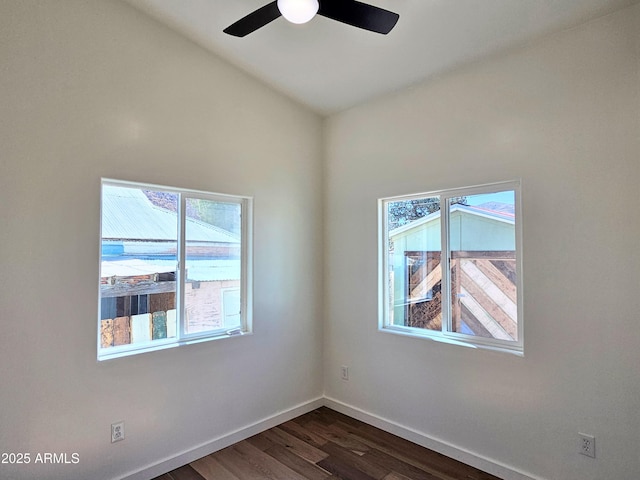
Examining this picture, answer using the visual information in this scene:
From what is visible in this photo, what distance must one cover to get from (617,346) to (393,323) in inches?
61.5

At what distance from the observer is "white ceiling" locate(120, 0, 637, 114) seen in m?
2.11

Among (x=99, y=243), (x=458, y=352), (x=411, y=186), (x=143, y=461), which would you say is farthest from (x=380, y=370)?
(x=99, y=243)

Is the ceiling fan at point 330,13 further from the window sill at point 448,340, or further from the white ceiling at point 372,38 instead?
the window sill at point 448,340

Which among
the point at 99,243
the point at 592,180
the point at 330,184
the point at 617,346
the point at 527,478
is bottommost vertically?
the point at 527,478

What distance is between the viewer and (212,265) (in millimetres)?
2945

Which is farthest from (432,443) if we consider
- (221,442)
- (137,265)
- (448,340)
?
(137,265)

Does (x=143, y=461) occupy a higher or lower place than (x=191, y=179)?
lower

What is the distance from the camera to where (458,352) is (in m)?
2.66

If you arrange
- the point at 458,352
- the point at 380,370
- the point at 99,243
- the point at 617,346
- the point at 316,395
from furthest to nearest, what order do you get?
the point at 316,395 → the point at 380,370 → the point at 458,352 → the point at 99,243 → the point at 617,346

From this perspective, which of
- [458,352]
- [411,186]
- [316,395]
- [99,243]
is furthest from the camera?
[316,395]

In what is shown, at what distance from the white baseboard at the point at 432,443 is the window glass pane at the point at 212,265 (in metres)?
1.31

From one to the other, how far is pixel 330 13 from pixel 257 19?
0.37m

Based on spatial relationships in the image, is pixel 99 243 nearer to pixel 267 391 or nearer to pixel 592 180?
pixel 267 391

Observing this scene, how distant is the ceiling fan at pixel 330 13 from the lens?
5.35 ft
